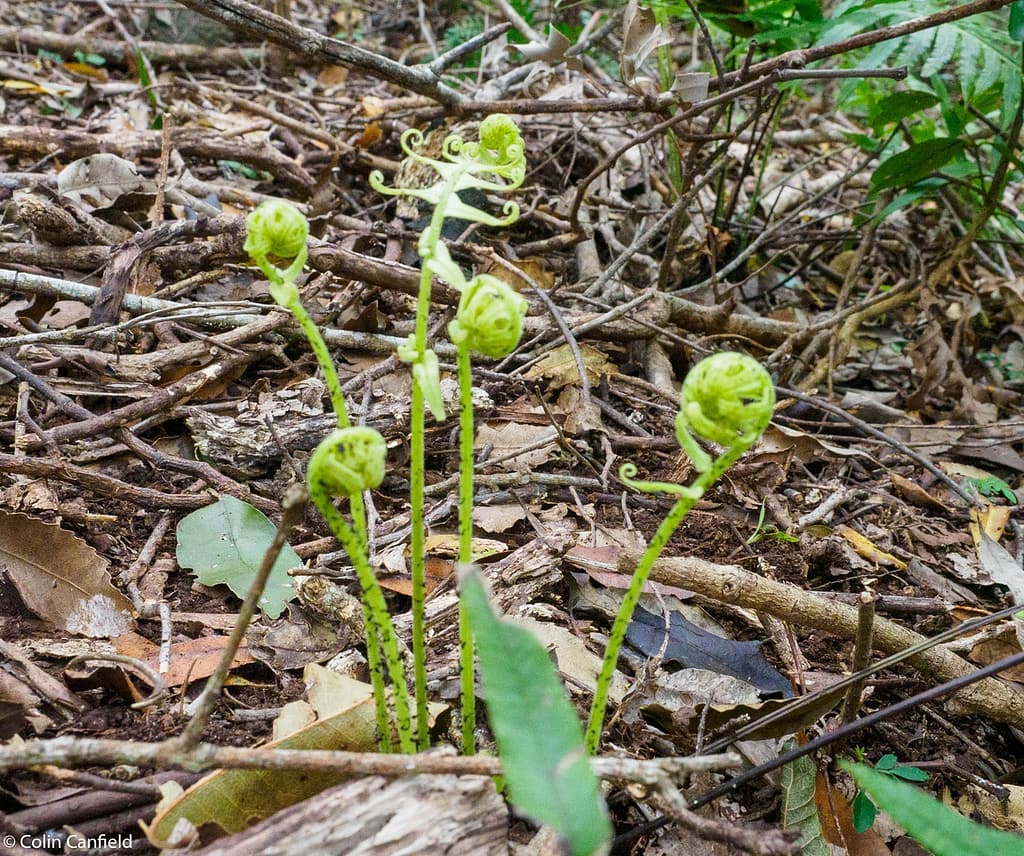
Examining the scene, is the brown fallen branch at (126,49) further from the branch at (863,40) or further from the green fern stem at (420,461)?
the green fern stem at (420,461)

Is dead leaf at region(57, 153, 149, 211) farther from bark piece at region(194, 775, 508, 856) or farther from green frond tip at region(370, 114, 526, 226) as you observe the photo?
bark piece at region(194, 775, 508, 856)

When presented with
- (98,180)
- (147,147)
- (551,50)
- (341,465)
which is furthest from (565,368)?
(147,147)

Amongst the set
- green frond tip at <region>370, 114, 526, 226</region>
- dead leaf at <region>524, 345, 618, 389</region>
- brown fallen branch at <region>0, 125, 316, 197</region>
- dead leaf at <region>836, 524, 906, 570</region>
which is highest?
green frond tip at <region>370, 114, 526, 226</region>

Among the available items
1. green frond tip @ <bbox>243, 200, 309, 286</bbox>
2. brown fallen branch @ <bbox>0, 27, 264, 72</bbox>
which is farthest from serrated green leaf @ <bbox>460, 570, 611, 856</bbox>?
brown fallen branch @ <bbox>0, 27, 264, 72</bbox>

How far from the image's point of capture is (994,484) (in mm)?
2533

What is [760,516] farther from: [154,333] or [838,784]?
[154,333]

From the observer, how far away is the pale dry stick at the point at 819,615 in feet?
5.14

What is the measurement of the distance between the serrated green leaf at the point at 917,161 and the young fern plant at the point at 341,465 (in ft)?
7.68

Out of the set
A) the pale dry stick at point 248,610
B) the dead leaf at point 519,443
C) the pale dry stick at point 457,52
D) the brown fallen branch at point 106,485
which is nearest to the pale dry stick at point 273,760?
the pale dry stick at point 248,610

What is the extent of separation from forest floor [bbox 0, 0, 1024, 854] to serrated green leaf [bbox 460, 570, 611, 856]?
1.06 feet

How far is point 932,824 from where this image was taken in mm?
905

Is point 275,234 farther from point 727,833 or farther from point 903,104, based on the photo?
point 903,104

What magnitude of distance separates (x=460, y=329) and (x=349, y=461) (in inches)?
8.2

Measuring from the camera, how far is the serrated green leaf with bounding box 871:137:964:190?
2705 mm
